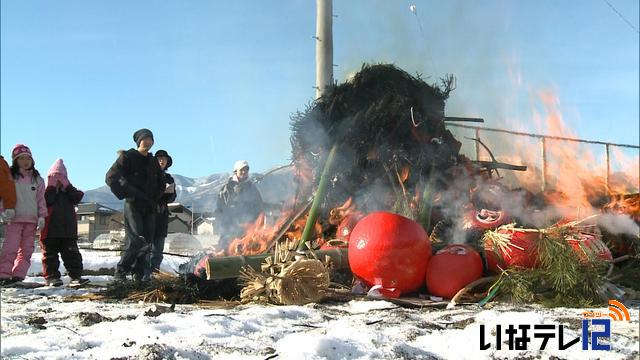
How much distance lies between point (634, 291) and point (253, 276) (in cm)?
377

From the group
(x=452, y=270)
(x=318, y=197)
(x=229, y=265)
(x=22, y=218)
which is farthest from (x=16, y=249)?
(x=452, y=270)

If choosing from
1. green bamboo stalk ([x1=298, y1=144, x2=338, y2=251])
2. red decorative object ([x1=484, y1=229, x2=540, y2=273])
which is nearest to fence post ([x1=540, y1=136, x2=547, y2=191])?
green bamboo stalk ([x1=298, y1=144, x2=338, y2=251])

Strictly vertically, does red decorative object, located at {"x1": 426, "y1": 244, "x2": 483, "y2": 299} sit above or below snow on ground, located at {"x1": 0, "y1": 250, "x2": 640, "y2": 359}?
above

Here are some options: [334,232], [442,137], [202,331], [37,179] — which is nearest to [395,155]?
[442,137]

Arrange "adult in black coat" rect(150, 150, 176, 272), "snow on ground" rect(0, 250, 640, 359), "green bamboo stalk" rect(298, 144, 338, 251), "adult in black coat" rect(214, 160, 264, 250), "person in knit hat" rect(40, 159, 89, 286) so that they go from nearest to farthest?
"snow on ground" rect(0, 250, 640, 359) < "green bamboo stalk" rect(298, 144, 338, 251) < "person in knit hat" rect(40, 159, 89, 286) < "adult in black coat" rect(150, 150, 176, 272) < "adult in black coat" rect(214, 160, 264, 250)

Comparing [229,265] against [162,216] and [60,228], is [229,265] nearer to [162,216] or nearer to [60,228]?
[162,216]

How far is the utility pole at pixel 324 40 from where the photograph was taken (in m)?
11.0

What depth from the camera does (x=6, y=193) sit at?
23.2ft

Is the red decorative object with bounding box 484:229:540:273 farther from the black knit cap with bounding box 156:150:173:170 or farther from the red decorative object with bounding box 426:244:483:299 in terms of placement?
the black knit cap with bounding box 156:150:173:170

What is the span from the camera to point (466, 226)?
6668mm

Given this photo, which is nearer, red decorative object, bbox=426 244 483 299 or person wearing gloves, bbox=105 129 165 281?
red decorative object, bbox=426 244 483 299

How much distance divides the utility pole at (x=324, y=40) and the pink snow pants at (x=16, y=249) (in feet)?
19.2

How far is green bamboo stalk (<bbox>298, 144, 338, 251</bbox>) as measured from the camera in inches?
269

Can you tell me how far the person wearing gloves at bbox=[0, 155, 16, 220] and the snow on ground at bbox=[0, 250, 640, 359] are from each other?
8.33ft
